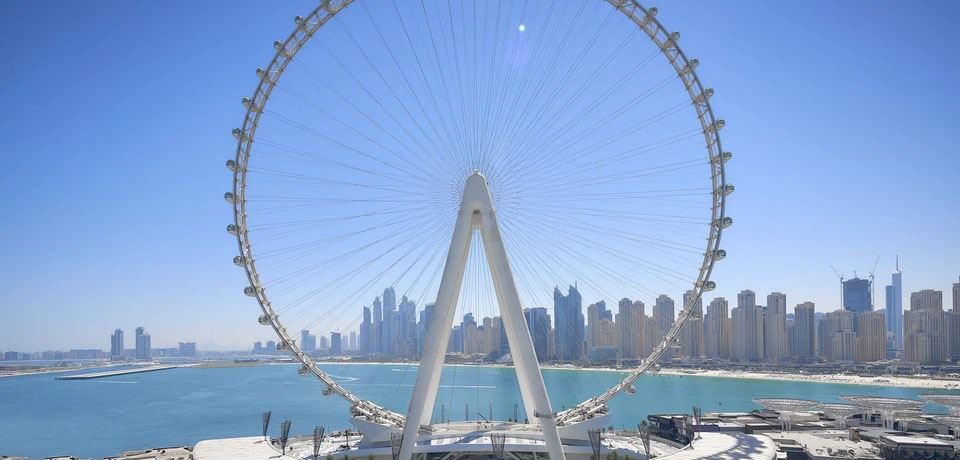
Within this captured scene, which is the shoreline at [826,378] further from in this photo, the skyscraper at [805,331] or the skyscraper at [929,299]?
the skyscraper at [929,299]

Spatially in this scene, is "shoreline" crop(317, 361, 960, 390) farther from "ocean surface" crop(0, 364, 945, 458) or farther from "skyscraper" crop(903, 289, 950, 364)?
"skyscraper" crop(903, 289, 950, 364)

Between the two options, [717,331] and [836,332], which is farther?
[717,331]

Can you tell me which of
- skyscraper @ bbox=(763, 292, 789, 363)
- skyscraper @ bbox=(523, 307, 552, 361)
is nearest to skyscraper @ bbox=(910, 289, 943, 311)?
skyscraper @ bbox=(763, 292, 789, 363)

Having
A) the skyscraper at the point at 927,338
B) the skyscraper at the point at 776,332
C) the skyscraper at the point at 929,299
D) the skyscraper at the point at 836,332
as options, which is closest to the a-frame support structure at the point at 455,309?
the skyscraper at the point at 776,332

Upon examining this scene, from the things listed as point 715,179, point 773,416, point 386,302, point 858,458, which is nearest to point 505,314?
point 715,179

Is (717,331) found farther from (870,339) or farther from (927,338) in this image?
(927,338)

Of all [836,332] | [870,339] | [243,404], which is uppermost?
[836,332]

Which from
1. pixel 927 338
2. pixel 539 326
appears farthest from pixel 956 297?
pixel 539 326
